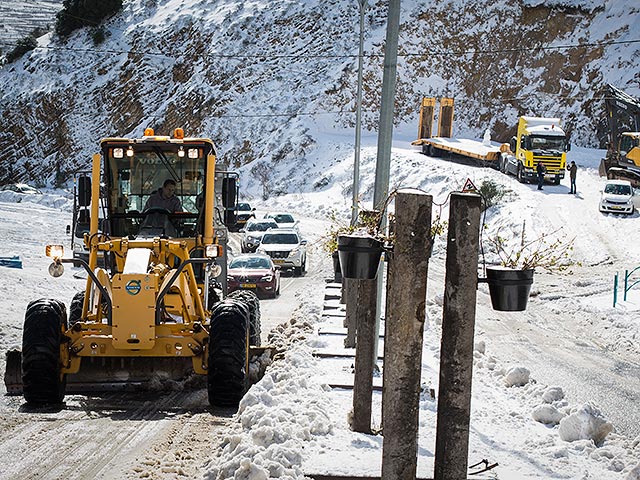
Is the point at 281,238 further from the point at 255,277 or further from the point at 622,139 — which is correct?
the point at 622,139

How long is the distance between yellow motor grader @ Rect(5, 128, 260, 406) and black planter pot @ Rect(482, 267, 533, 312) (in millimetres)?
4918

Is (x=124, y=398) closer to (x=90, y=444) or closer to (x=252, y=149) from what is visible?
(x=90, y=444)

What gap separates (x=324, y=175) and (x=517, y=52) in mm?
21245

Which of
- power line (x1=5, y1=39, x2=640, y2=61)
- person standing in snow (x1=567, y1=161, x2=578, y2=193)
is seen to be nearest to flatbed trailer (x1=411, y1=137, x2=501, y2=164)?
person standing in snow (x1=567, y1=161, x2=578, y2=193)

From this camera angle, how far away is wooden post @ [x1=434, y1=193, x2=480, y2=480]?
21.7 feet

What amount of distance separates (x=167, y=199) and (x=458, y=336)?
7.29 m

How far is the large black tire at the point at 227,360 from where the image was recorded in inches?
436

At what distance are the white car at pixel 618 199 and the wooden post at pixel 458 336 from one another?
34506 mm

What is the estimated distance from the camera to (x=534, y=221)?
38656 millimetres

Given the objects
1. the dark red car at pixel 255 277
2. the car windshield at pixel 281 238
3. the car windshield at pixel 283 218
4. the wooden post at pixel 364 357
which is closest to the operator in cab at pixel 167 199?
the wooden post at pixel 364 357

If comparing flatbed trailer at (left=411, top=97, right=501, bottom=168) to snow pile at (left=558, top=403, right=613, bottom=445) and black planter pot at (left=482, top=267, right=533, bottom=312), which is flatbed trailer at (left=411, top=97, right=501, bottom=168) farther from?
black planter pot at (left=482, top=267, right=533, bottom=312)

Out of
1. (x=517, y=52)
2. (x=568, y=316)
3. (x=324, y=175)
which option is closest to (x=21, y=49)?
(x=324, y=175)

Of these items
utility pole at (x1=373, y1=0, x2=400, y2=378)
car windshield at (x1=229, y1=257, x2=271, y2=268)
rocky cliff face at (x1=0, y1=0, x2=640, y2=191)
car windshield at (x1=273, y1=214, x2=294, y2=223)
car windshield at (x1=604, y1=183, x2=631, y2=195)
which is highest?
rocky cliff face at (x1=0, y1=0, x2=640, y2=191)

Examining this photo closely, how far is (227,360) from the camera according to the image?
11.1 m
